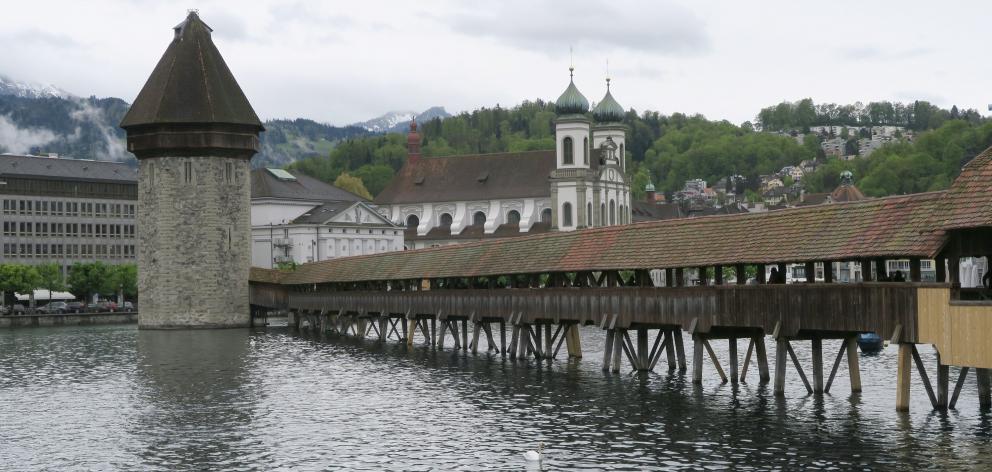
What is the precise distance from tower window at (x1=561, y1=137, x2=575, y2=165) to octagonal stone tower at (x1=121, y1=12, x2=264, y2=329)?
4727 centimetres

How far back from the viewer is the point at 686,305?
3584 cm

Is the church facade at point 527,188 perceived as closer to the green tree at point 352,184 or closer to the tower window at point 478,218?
the tower window at point 478,218

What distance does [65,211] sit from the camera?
110875mm

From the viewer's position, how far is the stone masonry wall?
76.1 m

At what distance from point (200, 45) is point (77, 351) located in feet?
79.5

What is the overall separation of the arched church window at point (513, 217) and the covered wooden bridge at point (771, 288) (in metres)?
72.8

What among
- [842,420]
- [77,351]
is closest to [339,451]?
[842,420]

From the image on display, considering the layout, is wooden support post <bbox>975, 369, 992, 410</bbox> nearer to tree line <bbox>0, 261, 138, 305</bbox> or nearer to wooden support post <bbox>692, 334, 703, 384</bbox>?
wooden support post <bbox>692, 334, 703, 384</bbox>

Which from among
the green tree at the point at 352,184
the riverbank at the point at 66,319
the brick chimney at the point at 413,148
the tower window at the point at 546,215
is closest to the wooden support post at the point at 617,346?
the riverbank at the point at 66,319

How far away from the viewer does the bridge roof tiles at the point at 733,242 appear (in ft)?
94.6

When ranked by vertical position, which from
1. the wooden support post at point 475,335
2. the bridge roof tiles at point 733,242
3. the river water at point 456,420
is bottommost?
the river water at point 456,420

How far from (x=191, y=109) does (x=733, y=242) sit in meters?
47.1

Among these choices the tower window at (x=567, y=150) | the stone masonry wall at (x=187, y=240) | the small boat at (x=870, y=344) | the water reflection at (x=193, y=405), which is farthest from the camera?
the tower window at (x=567, y=150)

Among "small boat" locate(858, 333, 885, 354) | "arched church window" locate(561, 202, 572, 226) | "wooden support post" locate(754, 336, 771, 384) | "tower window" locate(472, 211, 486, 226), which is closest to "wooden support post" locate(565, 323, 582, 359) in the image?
"small boat" locate(858, 333, 885, 354)
